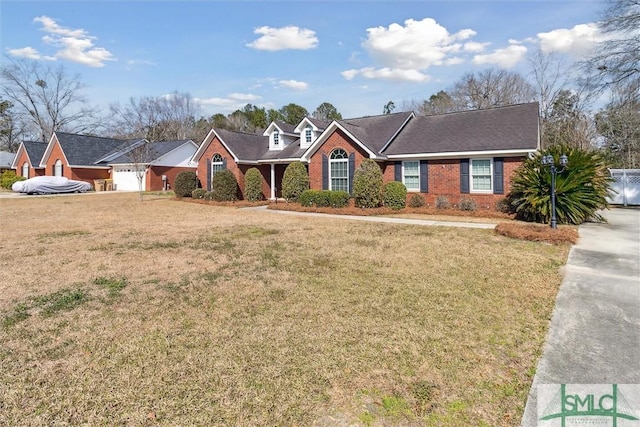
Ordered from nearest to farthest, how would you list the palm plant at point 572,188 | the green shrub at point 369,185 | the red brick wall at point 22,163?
the palm plant at point 572,188 → the green shrub at point 369,185 → the red brick wall at point 22,163

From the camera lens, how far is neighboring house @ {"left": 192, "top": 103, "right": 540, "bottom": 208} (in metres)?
16.5

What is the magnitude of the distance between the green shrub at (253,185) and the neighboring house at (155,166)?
15.9m

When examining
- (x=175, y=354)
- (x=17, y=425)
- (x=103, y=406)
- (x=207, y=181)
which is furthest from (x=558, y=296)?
(x=207, y=181)

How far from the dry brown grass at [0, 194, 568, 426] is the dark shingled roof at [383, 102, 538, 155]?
9281 millimetres

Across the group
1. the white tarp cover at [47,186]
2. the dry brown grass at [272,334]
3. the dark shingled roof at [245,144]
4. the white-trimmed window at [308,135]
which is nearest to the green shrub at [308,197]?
the white-trimmed window at [308,135]

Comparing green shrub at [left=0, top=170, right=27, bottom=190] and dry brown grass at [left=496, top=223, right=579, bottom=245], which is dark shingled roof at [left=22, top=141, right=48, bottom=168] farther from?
dry brown grass at [left=496, top=223, right=579, bottom=245]

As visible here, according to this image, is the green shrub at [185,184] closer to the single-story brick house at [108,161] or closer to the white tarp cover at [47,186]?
the single-story brick house at [108,161]

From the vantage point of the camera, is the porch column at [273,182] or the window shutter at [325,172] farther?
the porch column at [273,182]

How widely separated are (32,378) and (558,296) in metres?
6.82

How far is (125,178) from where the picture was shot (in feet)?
119

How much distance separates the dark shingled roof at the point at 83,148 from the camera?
118ft

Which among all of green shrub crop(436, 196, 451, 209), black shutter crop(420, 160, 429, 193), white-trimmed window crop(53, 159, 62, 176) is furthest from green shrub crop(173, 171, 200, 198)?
white-trimmed window crop(53, 159, 62, 176)

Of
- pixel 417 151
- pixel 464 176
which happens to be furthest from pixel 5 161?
pixel 464 176

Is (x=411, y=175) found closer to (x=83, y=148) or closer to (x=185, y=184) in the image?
(x=185, y=184)
